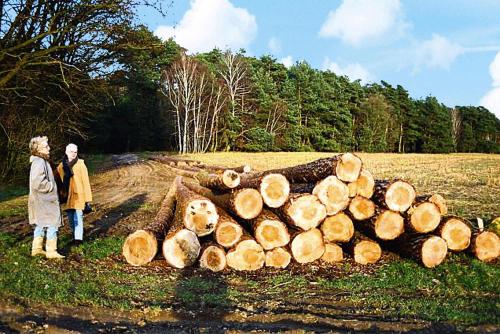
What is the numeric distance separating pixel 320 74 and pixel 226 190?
58412 millimetres

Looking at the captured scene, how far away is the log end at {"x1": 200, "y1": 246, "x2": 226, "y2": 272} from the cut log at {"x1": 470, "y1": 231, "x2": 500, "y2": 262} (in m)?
3.87

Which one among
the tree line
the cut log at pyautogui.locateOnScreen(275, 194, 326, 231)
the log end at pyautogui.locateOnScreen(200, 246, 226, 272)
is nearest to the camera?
the log end at pyautogui.locateOnScreen(200, 246, 226, 272)

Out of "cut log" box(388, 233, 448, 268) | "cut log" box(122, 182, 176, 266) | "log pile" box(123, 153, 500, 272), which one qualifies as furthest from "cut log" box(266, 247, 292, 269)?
"cut log" box(388, 233, 448, 268)

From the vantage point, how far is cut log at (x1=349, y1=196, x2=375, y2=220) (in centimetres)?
731

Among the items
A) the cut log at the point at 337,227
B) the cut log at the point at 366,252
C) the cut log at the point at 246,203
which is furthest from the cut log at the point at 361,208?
the cut log at the point at 246,203

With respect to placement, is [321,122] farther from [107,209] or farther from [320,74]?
[107,209]

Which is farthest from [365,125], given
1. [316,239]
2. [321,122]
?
[316,239]

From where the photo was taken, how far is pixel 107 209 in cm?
1205

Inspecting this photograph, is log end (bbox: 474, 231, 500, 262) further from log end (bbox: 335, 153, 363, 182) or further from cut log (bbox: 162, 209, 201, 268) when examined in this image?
cut log (bbox: 162, 209, 201, 268)

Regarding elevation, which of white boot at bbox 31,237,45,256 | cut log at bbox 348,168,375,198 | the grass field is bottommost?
the grass field

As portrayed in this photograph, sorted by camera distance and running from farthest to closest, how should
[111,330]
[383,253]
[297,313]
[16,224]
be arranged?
[16,224]
[383,253]
[297,313]
[111,330]

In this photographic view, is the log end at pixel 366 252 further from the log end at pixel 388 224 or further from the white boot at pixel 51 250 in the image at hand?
the white boot at pixel 51 250

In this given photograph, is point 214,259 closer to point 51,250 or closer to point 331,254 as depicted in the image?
point 331,254

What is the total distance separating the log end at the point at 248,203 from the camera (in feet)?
23.2
